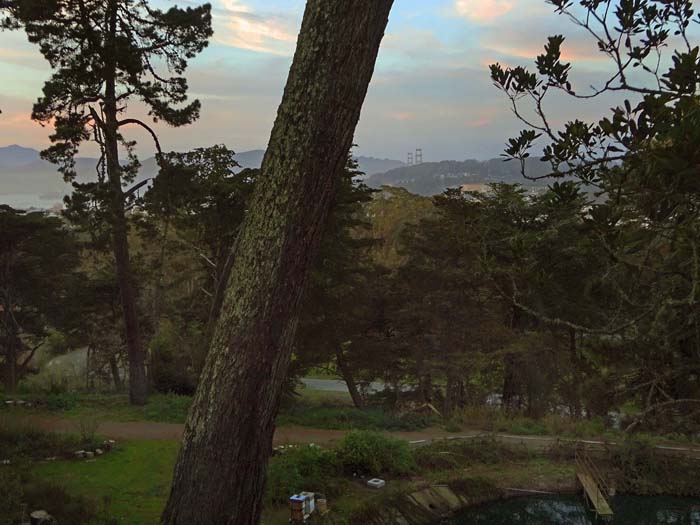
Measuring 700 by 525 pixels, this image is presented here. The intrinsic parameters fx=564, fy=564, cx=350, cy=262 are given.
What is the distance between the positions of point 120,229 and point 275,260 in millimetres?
9642

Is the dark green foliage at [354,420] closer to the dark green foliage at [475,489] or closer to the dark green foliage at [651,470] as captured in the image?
the dark green foliage at [475,489]

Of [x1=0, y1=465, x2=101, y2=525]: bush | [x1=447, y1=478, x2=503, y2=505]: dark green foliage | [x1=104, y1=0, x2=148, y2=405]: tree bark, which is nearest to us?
[x1=0, y1=465, x2=101, y2=525]: bush

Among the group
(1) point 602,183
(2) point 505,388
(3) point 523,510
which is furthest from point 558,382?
(1) point 602,183

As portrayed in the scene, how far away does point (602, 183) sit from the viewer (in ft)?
8.46

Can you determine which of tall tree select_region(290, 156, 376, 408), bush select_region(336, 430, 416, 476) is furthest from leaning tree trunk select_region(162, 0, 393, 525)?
tall tree select_region(290, 156, 376, 408)

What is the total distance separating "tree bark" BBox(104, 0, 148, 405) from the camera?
36.7ft

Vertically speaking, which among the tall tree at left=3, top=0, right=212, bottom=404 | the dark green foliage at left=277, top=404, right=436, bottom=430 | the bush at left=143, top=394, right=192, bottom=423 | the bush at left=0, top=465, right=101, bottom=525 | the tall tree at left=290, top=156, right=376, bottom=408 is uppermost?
the tall tree at left=3, top=0, right=212, bottom=404

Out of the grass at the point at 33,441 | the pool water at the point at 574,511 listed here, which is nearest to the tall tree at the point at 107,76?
the grass at the point at 33,441

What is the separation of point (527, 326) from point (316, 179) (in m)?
14.4

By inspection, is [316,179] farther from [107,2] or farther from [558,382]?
[558,382]

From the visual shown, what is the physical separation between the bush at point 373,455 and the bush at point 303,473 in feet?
0.85

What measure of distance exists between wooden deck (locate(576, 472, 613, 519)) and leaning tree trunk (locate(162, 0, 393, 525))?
7.07m

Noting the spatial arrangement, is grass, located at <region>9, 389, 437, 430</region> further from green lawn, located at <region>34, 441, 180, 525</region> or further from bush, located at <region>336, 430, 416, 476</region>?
green lawn, located at <region>34, 441, 180, 525</region>

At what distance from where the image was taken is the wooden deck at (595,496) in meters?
8.12
